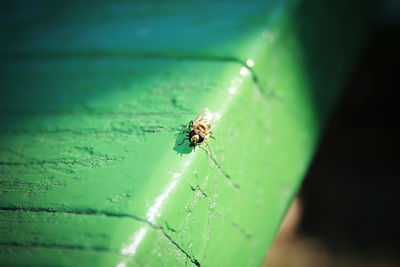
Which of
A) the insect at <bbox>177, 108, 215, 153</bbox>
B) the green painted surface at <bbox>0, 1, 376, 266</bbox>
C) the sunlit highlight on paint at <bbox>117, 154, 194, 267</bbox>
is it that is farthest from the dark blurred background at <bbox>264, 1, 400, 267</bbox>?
the sunlit highlight on paint at <bbox>117, 154, 194, 267</bbox>

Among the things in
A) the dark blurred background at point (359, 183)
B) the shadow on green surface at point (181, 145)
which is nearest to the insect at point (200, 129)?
the shadow on green surface at point (181, 145)

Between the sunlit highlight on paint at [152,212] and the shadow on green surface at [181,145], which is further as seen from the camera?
the shadow on green surface at [181,145]

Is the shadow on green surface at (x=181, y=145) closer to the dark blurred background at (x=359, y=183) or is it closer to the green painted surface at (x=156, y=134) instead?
the green painted surface at (x=156, y=134)

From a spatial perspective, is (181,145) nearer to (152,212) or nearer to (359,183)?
(152,212)

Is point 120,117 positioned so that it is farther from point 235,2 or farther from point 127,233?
point 235,2

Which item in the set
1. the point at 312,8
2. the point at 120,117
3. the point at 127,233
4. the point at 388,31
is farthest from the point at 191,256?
the point at 388,31
